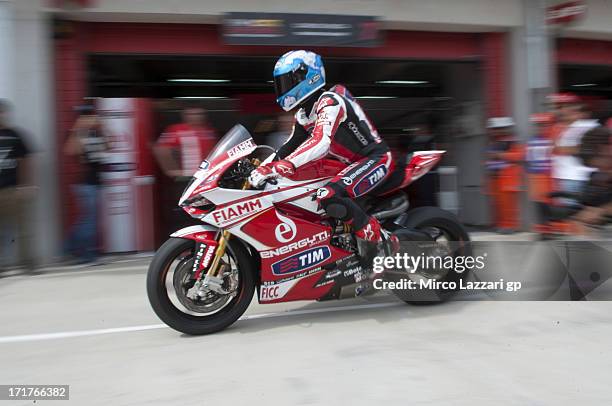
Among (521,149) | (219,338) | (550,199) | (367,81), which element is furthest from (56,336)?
(367,81)

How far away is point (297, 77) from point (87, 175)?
3768 mm

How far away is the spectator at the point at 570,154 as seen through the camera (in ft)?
21.6

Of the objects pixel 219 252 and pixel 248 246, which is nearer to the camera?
pixel 219 252

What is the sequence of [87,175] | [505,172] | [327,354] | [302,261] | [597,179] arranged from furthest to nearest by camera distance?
[505,172] → [87,175] → [597,179] → [302,261] → [327,354]

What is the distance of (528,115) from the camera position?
8.81 meters

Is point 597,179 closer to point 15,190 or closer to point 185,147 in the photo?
point 185,147

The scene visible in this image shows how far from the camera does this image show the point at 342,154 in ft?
14.1

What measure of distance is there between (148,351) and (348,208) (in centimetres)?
168

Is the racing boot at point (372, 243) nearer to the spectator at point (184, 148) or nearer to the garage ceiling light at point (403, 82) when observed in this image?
the spectator at point (184, 148)

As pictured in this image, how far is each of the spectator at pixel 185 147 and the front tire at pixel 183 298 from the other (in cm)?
339

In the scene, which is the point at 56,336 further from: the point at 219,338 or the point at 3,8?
the point at 3,8

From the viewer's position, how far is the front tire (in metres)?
3.78

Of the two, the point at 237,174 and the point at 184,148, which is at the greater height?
the point at 184,148

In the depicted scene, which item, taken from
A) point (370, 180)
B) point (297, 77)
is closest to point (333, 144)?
point (370, 180)
